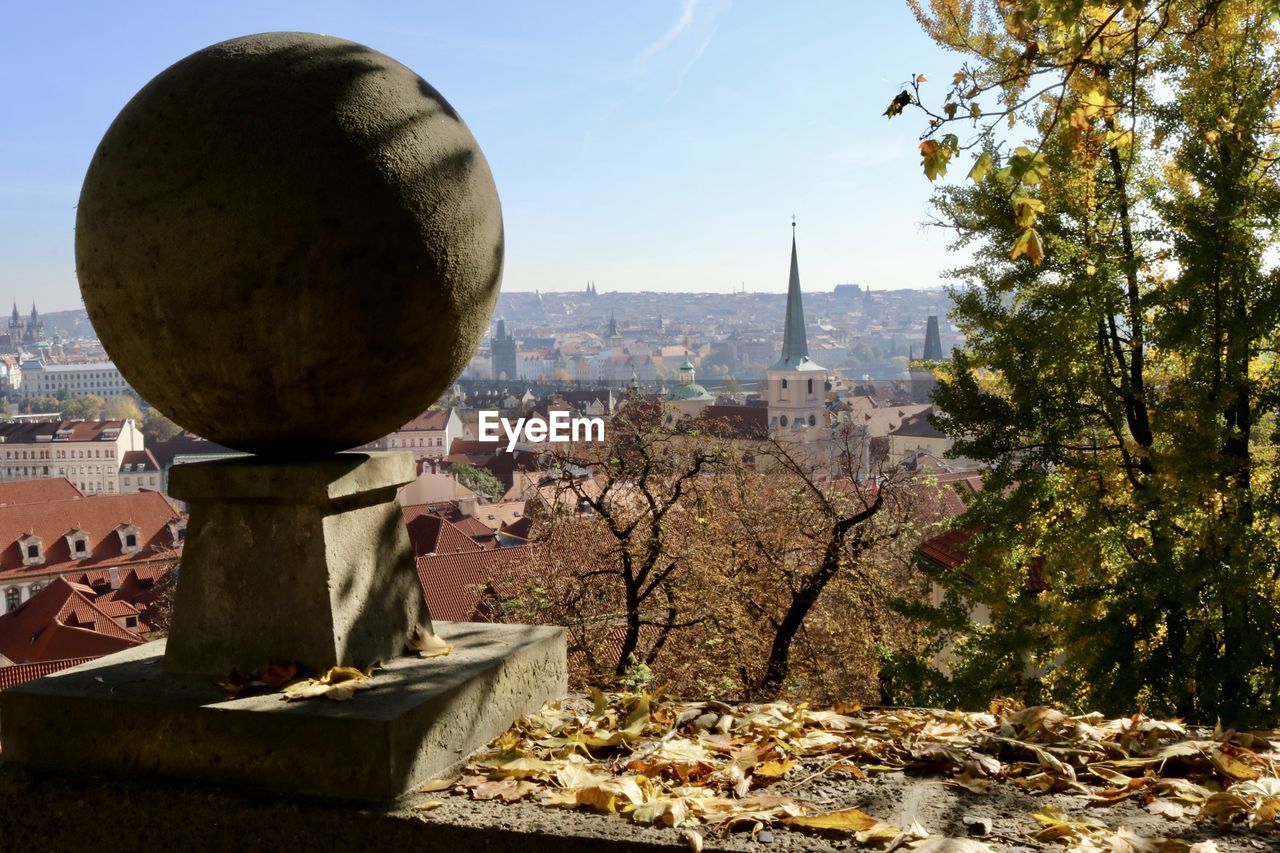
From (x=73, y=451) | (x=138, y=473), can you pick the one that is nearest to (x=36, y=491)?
(x=138, y=473)

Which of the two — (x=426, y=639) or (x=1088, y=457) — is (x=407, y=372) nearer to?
(x=426, y=639)

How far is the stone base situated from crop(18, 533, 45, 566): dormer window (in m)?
Result: 53.5

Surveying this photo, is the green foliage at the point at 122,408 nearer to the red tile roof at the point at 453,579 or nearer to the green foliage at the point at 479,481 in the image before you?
the green foliage at the point at 479,481

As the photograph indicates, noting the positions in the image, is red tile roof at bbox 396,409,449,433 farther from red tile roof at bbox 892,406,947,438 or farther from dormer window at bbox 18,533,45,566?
dormer window at bbox 18,533,45,566

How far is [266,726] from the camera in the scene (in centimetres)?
301

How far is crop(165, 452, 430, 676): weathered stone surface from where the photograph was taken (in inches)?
132

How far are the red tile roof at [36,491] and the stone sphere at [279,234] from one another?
57.6 metres

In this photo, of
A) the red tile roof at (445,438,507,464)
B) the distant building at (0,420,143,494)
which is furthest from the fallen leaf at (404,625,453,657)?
the distant building at (0,420,143,494)

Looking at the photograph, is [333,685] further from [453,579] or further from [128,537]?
[128,537]

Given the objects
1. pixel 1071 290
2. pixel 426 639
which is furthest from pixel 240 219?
pixel 1071 290

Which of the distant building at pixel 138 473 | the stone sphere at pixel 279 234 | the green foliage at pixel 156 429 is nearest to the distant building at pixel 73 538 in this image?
the stone sphere at pixel 279 234

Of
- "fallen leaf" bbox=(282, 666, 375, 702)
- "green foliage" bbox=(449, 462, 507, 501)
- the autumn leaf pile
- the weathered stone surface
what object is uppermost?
the weathered stone surface

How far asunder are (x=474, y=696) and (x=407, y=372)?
102 centimetres

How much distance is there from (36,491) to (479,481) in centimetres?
2661
